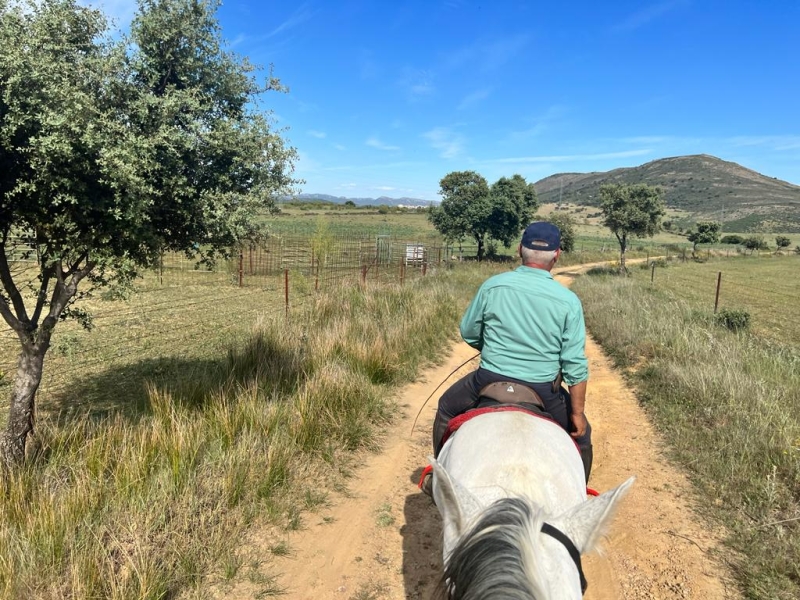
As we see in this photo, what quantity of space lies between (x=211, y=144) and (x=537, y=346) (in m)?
2.75

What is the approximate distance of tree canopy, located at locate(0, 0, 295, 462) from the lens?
2.68m

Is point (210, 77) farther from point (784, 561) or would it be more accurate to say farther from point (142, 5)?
point (784, 561)

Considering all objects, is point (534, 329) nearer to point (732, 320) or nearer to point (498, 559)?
point (498, 559)

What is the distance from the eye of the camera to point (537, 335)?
256 cm

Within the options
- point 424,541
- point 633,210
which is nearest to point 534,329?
point 424,541

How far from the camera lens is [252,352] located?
20.5 ft

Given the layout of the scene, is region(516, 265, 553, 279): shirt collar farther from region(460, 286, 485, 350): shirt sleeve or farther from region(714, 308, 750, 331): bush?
region(714, 308, 750, 331): bush

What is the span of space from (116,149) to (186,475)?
2415 millimetres

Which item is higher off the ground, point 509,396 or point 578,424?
point 509,396

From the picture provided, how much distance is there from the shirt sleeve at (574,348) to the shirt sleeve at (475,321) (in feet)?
1.66

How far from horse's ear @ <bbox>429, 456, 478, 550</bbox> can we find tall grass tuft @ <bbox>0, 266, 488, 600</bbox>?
80.9 inches

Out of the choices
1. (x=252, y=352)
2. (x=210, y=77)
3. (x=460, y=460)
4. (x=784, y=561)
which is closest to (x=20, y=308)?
(x=210, y=77)

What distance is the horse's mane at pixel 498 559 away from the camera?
1.17 meters

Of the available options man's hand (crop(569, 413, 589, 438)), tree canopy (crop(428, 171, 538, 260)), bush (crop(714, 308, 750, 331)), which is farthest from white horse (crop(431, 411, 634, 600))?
tree canopy (crop(428, 171, 538, 260))
